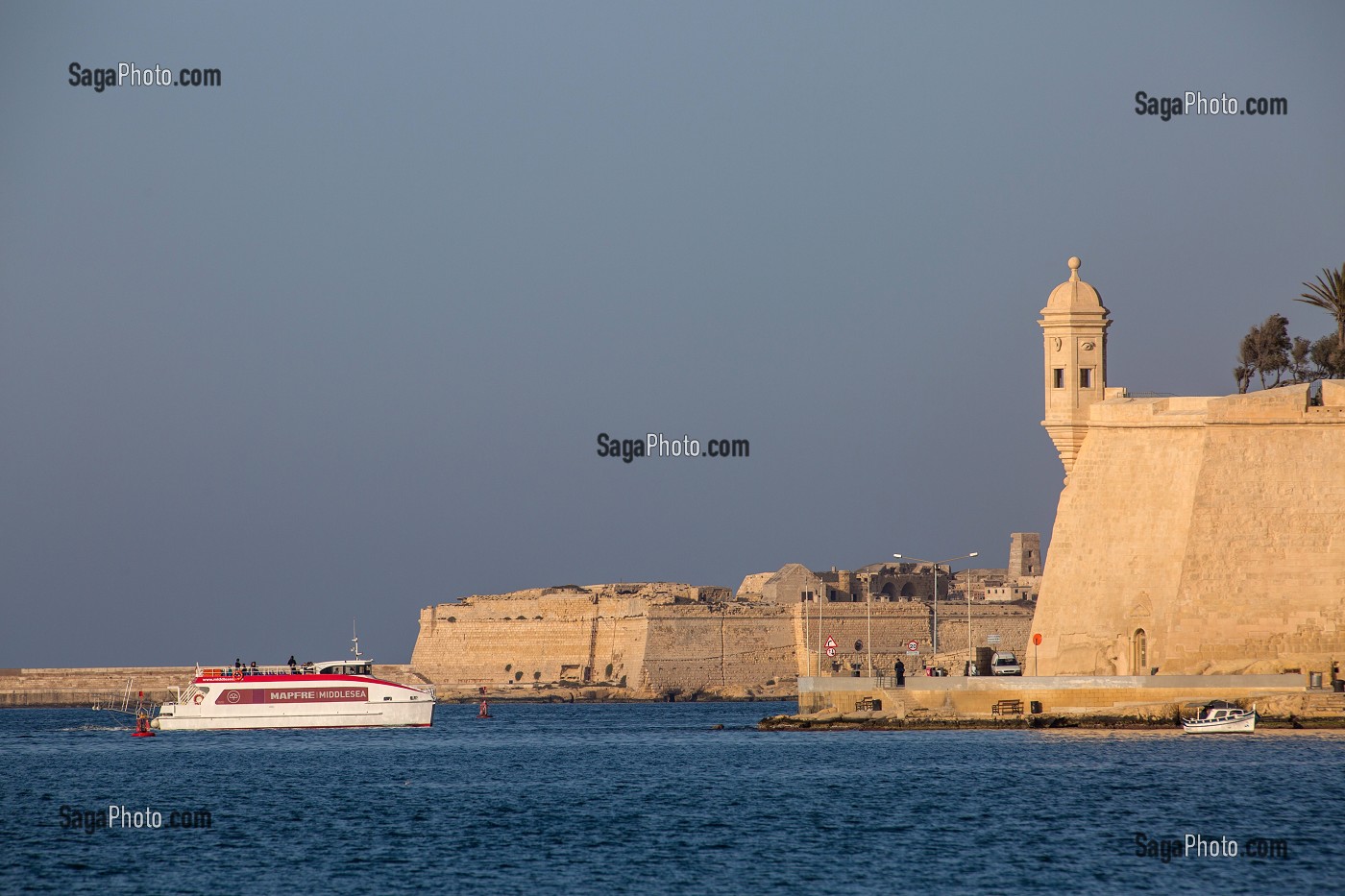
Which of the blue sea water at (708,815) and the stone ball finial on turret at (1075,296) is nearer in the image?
the blue sea water at (708,815)

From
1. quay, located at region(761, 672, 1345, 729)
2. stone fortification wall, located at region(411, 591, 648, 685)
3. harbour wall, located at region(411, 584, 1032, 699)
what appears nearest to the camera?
quay, located at region(761, 672, 1345, 729)

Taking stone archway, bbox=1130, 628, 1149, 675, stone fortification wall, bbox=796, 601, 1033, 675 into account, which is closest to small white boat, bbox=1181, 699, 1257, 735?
stone archway, bbox=1130, 628, 1149, 675

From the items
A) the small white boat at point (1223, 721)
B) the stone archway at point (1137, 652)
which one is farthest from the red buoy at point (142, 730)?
the small white boat at point (1223, 721)

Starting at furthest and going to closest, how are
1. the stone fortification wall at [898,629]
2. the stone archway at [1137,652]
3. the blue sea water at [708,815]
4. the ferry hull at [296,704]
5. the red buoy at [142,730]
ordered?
the stone fortification wall at [898,629] < the red buoy at [142,730] < the ferry hull at [296,704] < the stone archway at [1137,652] < the blue sea water at [708,815]

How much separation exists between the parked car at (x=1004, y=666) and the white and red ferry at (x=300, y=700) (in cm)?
1625

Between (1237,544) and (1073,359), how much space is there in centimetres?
648

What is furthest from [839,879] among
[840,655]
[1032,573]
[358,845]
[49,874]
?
[1032,573]

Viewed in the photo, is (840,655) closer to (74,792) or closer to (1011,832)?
(74,792)

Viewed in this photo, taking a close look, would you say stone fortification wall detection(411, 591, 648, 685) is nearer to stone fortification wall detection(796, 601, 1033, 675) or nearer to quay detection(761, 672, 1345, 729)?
stone fortification wall detection(796, 601, 1033, 675)

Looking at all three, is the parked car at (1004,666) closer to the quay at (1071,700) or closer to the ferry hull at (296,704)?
the quay at (1071,700)

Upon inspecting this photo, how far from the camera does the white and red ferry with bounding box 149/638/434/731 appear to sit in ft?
183

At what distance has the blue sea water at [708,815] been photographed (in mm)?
25328

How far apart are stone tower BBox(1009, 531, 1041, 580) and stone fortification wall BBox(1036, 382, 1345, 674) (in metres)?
57.6

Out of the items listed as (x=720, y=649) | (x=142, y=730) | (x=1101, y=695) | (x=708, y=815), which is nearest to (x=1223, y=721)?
(x=1101, y=695)
